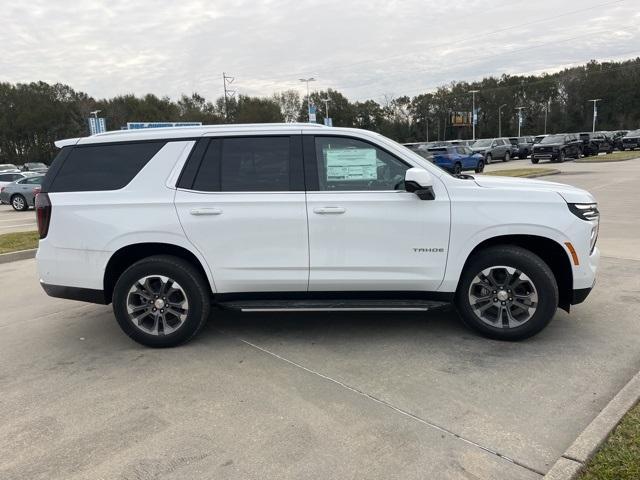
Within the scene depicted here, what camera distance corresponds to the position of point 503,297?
4348mm

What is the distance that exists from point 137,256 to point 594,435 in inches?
149

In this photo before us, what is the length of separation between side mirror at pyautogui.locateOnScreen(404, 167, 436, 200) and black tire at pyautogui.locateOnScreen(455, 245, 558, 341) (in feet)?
2.30

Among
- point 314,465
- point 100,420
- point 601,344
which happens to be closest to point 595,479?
point 314,465

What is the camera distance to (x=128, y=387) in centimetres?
386

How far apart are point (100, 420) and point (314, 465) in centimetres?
153

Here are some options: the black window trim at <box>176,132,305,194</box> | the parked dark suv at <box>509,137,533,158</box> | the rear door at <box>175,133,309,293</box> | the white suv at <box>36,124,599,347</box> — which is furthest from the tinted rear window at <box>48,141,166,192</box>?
the parked dark suv at <box>509,137,533,158</box>

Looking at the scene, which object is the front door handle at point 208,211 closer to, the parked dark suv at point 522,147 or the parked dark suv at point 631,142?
the parked dark suv at point 522,147

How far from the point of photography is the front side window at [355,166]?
4363mm

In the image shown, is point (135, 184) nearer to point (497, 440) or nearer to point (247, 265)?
point (247, 265)

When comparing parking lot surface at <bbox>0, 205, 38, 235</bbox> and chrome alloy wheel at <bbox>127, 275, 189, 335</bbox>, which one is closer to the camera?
chrome alloy wheel at <bbox>127, 275, 189, 335</bbox>

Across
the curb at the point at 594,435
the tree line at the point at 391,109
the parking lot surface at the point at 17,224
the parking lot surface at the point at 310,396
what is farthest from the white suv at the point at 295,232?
the tree line at the point at 391,109

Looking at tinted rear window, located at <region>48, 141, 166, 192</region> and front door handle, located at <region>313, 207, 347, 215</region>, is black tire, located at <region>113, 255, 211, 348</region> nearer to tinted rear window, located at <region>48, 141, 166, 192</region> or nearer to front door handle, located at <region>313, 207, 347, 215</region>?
tinted rear window, located at <region>48, 141, 166, 192</region>

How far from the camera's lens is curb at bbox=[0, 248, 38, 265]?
9.23 meters

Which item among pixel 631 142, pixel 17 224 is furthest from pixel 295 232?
pixel 631 142
